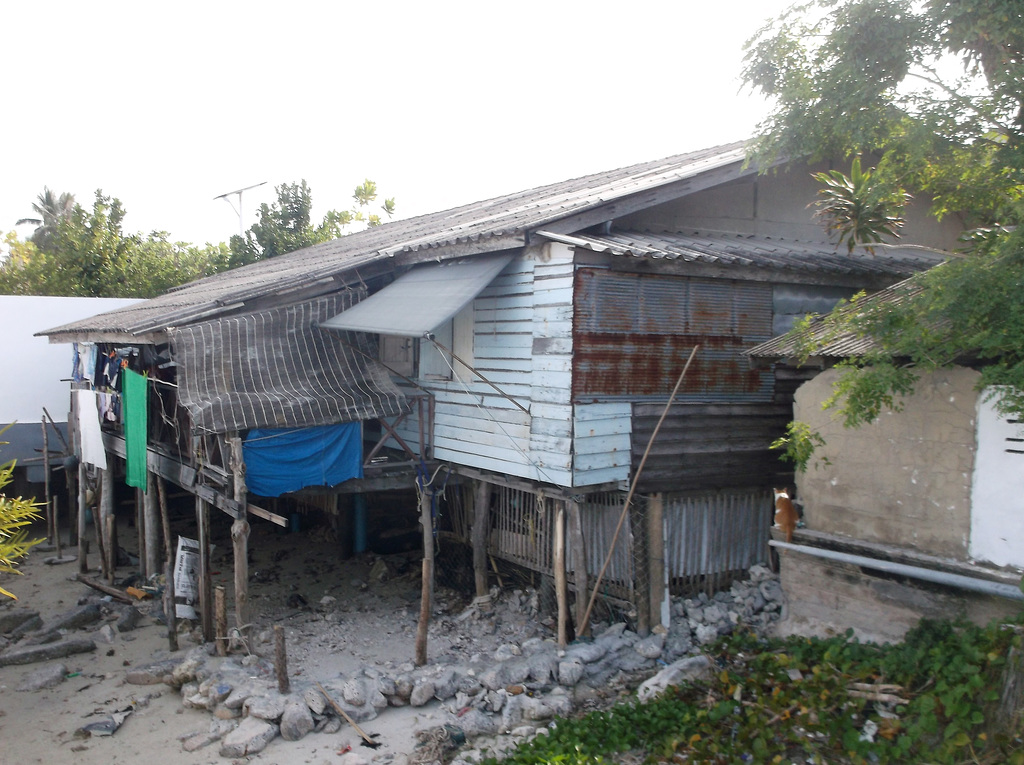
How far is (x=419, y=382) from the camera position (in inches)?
439

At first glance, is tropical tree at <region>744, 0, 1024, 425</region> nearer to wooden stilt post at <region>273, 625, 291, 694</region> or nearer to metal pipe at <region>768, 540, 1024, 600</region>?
metal pipe at <region>768, 540, 1024, 600</region>

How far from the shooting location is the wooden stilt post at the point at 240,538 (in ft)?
30.8

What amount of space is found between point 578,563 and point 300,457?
3.75 metres

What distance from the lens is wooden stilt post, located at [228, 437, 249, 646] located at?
9391 mm

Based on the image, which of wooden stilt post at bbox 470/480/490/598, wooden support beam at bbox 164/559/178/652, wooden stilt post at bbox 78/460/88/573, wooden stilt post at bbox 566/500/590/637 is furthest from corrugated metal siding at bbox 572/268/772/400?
wooden stilt post at bbox 78/460/88/573

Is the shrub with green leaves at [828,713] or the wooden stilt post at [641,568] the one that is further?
the wooden stilt post at [641,568]

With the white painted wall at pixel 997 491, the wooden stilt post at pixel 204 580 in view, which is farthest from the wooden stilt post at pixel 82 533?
the white painted wall at pixel 997 491

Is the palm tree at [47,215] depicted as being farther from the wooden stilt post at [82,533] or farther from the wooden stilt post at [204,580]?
the wooden stilt post at [204,580]

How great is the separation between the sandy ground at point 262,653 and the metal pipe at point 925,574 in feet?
13.9

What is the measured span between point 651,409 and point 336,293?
15.5 ft

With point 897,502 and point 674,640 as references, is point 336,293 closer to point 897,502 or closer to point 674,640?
point 674,640

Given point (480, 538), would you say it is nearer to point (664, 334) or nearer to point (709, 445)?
point (709, 445)

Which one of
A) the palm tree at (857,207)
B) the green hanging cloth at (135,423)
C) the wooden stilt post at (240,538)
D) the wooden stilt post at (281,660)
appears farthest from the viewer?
the green hanging cloth at (135,423)

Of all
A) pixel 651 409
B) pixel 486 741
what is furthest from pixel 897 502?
pixel 486 741
